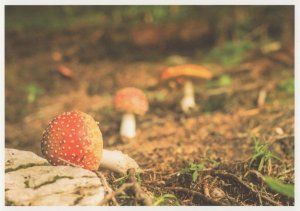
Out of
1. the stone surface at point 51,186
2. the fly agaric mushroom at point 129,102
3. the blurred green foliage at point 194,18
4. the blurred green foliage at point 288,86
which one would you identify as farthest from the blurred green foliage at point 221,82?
the stone surface at point 51,186

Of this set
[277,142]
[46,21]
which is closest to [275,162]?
[277,142]

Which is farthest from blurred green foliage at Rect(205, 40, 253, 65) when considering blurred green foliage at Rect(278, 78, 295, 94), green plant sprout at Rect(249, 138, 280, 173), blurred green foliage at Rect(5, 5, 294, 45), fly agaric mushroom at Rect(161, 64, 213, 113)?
green plant sprout at Rect(249, 138, 280, 173)

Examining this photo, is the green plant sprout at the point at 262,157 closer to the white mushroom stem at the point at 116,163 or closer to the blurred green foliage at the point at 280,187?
the blurred green foliage at the point at 280,187

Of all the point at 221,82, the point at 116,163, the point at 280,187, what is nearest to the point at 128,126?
the point at 116,163

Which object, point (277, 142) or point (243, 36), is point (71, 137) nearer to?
point (277, 142)

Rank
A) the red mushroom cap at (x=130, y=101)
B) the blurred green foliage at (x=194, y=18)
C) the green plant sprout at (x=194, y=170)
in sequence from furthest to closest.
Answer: the blurred green foliage at (x=194, y=18), the red mushroom cap at (x=130, y=101), the green plant sprout at (x=194, y=170)

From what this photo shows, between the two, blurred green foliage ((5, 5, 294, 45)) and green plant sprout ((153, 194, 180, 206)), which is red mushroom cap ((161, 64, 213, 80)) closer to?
blurred green foliage ((5, 5, 294, 45))

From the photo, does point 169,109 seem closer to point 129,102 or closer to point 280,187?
point 129,102
